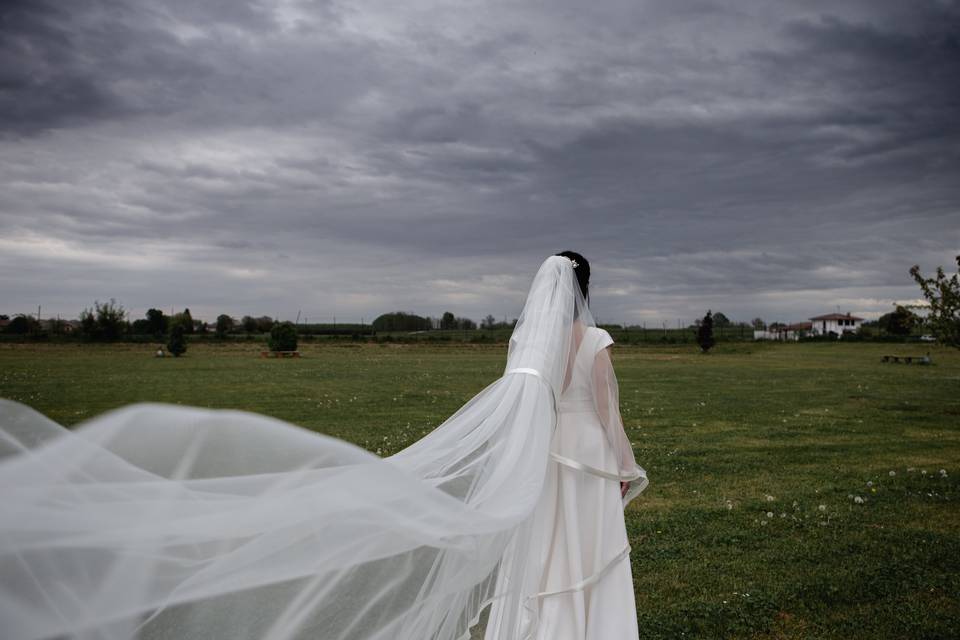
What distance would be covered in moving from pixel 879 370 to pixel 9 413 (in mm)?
34701

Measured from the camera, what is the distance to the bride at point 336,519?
2.13 m

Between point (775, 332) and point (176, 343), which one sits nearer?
point (176, 343)

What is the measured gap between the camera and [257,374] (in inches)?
1032

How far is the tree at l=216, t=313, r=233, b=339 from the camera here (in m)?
55.4

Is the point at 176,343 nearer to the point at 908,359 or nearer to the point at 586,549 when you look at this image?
the point at 586,549

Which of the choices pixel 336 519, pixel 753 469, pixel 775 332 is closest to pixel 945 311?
pixel 753 469

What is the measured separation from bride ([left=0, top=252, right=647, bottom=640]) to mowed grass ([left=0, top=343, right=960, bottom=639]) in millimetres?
1470

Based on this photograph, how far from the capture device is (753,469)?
9.94 m

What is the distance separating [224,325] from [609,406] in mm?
57960

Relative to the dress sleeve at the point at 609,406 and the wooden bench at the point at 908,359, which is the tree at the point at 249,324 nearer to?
the wooden bench at the point at 908,359

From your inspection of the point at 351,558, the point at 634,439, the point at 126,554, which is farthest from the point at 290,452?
the point at 634,439

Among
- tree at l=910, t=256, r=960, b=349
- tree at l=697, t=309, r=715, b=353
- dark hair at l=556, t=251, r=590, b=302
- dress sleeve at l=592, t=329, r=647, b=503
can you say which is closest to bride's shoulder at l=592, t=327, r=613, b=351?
dress sleeve at l=592, t=329, r=647, b=503

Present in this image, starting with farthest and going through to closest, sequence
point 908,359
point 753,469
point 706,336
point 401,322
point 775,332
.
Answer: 1. point 775,332
2. point 401,322
3. point 706,336
4. point 908,359
5. point 753,469

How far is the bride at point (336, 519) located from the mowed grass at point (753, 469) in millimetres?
1470
